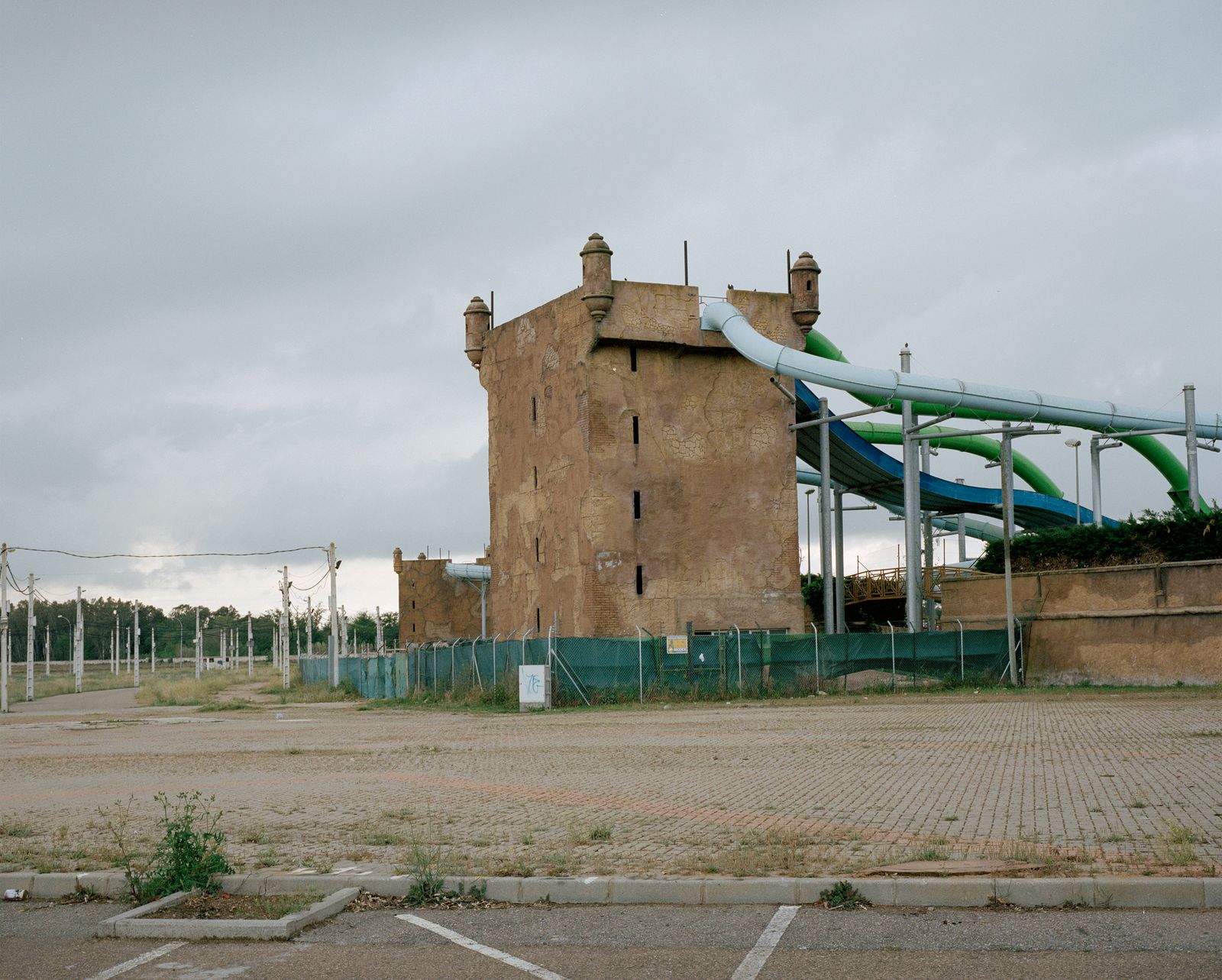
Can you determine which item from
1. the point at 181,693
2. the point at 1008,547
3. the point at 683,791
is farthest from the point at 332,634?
the point at 683,791

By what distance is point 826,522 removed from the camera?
1874 inches

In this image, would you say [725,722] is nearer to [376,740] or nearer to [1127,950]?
[376,740]

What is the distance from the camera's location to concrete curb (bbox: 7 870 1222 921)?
8.58m

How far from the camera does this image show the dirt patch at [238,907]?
29.3 feet

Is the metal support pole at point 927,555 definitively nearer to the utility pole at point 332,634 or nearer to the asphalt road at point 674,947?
the utility pole at point 332,634

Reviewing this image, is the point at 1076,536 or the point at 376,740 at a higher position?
the point at 1076,536

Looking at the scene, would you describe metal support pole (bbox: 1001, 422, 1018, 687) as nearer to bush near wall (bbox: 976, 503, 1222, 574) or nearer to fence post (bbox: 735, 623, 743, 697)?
bush near wall (bbox: 976, 503, 1222, 574)

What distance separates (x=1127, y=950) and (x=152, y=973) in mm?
5789

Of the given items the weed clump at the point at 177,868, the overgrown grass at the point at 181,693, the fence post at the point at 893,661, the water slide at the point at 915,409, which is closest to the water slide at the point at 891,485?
the water slide at the point at 915,409

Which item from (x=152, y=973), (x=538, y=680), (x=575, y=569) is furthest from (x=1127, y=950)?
(x=575, y=569)

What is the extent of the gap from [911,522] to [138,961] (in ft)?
128

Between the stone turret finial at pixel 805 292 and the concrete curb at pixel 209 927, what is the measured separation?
133 feet

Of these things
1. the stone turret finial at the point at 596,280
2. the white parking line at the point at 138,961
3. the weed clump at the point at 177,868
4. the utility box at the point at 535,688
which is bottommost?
the utility box at the point at 535,688

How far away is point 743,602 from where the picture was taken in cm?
4525
